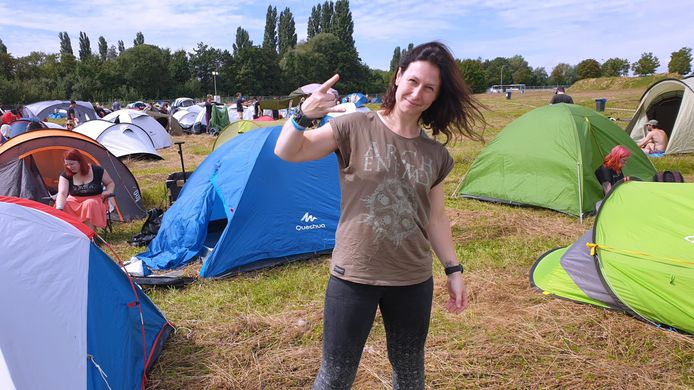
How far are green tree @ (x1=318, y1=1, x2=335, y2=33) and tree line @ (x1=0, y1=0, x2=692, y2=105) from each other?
0.09 metres

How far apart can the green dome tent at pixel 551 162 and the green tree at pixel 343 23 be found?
218ft

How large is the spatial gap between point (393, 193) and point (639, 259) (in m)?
2.65

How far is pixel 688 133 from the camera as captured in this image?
10.4 meters

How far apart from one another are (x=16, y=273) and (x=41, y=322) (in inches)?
11.4

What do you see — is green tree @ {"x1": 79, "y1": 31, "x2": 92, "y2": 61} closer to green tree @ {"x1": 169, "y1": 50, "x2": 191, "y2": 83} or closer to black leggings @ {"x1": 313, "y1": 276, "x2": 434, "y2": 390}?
green tree @ {"x1": 169, "y1": 50, "x2": 191, "y2": 83}

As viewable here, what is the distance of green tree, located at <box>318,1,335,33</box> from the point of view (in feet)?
239

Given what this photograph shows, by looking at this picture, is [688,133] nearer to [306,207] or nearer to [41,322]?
[306,207]

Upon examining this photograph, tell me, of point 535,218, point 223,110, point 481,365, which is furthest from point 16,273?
point 223,110

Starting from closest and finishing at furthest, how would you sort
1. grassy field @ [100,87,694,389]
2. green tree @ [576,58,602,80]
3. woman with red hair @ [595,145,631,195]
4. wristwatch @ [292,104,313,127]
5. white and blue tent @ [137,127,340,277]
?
wristwatch @ [292,104,313,127]
grassy field @ [100,87,694,389]
white and blue tent @ [137,127,340,277]
woman with red hair @ [595,145,631,195]
green tree @ [576,58,602,80]

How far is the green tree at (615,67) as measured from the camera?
59250 millimetres

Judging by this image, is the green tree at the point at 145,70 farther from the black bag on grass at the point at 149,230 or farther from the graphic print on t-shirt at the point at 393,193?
the graphic print on t-shirt at the point at 393,193

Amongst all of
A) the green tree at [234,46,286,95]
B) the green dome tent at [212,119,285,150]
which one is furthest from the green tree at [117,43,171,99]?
the green dome tent at [212,119,285,150]

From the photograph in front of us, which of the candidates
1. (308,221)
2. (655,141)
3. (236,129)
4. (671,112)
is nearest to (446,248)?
(308,221)

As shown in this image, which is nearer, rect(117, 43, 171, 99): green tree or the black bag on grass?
the black bag on grass
